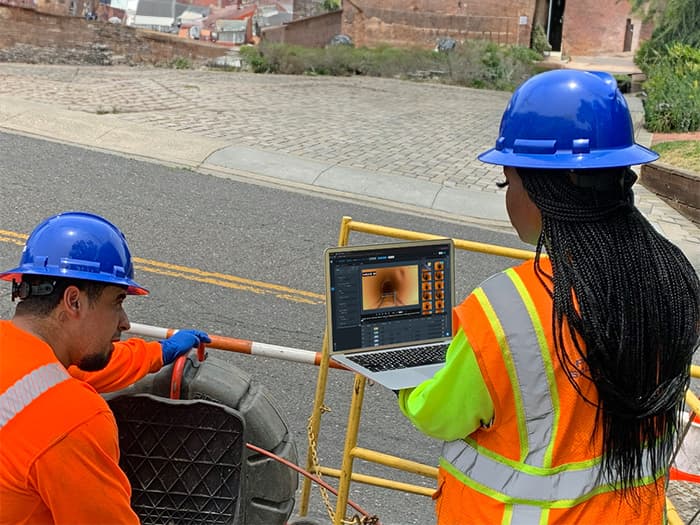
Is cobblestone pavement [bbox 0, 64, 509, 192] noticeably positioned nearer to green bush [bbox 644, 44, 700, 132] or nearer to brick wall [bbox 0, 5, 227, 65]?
brick wall [bbox 0, 5, 227, 65]

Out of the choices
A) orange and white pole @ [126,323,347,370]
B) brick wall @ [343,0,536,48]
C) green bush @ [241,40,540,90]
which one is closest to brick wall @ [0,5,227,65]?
green bush @ [241,40,540,90]

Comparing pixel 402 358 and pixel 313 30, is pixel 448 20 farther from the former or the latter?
pixel 402 358

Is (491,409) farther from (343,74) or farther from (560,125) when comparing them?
(343,74)

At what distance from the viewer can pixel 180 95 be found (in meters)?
15.9

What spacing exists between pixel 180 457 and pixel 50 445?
3.38 feet

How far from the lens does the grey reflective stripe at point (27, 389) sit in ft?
6.73

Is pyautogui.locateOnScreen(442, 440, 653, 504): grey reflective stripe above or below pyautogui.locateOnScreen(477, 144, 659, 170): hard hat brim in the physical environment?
below

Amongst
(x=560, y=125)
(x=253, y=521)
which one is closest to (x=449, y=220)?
(x=253, y=521)

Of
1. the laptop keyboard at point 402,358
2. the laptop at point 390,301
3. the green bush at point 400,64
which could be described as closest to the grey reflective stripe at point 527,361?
the laptop keyboard at point 402,358

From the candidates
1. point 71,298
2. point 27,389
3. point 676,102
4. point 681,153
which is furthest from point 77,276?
point 676,102

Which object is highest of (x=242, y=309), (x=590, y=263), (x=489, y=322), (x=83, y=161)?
(x=590, y=263)

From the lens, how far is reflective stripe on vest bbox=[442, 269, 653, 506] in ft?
6.13

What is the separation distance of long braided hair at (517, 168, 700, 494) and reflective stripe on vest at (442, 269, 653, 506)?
5 cm

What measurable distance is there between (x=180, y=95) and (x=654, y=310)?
14.9m
